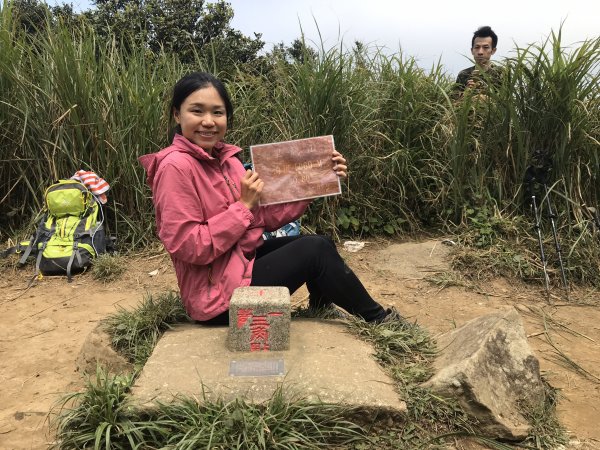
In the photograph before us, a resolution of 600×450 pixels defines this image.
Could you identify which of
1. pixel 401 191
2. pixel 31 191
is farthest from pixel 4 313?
pixel 401 191

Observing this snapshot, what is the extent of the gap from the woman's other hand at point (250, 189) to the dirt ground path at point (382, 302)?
3.89 feet

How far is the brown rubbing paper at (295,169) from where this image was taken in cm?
221

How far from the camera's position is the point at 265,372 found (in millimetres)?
1874

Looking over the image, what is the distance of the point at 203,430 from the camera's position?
160 centimetres

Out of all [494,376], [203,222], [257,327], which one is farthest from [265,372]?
[494,376]

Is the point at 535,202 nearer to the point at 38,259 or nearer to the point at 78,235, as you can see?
the point at 78,235

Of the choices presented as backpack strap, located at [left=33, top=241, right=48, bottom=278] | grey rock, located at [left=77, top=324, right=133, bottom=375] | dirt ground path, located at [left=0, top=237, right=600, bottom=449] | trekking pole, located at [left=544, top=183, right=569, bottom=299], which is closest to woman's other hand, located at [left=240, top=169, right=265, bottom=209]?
grey rock, located at [left=77, top=324, right=133, bottom=375]

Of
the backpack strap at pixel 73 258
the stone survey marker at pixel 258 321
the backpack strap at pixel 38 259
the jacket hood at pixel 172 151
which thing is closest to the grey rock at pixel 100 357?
the stone survey marker at pixel 258 321

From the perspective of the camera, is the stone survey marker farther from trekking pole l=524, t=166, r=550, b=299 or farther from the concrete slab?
trekking pole l=524, t=166, r=550, b=299

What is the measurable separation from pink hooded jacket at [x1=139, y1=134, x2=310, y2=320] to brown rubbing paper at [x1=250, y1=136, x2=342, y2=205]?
0.11 metres

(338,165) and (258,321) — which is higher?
(338,165)

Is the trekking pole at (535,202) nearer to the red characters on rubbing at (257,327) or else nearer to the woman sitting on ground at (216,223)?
the woman sitting on ground at (216,223)

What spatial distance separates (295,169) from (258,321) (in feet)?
2.37

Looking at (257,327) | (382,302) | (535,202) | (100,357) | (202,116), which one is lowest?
(382,302)
